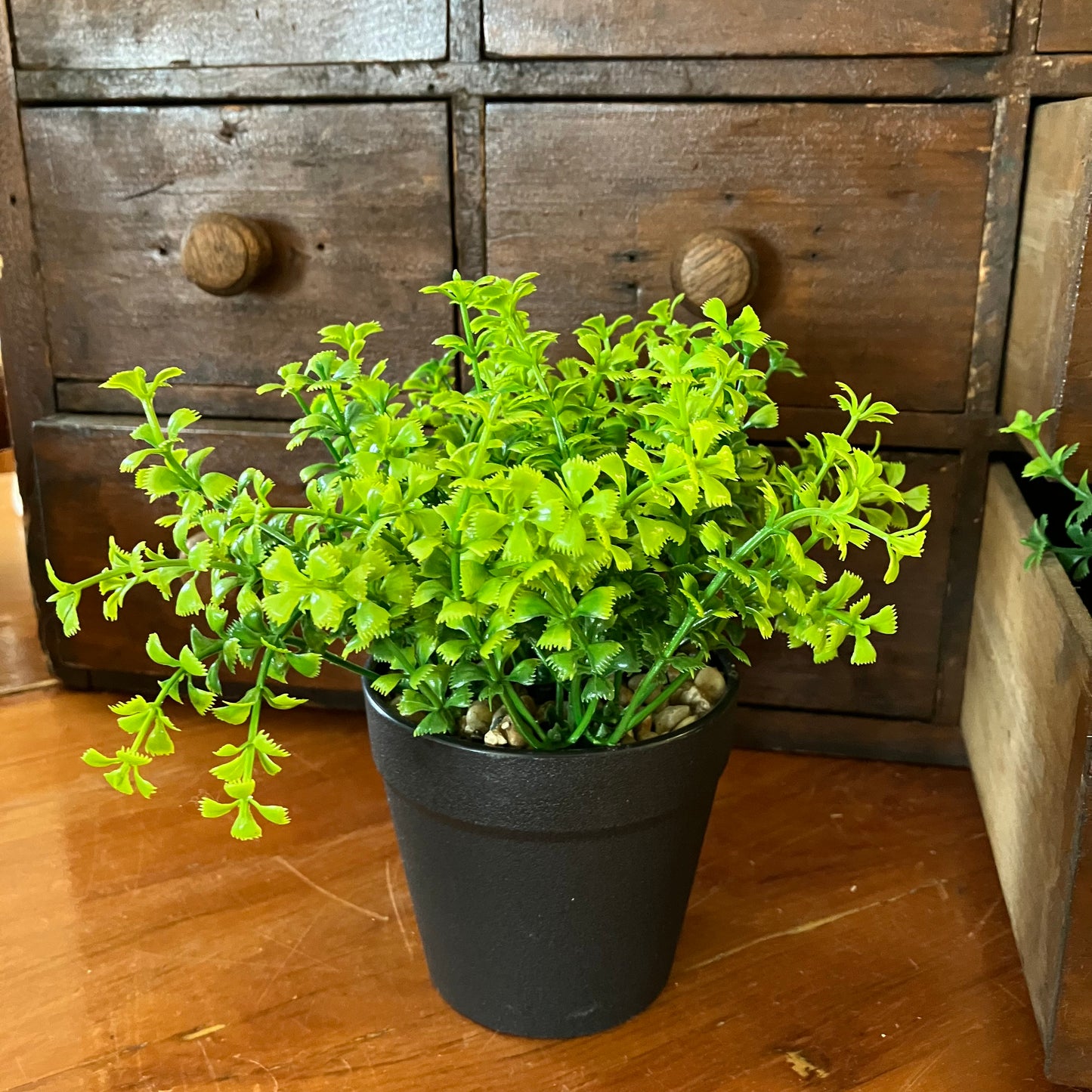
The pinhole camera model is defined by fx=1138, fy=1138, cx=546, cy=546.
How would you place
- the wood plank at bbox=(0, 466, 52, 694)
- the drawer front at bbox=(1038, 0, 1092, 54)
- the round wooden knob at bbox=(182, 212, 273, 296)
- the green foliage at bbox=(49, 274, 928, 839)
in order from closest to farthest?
the green foliage at bbox=(49, 274, 928, 839) < the drawer front at bbox=(1038, 0, 1092, 54) < the round wooden knob at bbox=(182, 212, 273, 296) < the wood plank at bbox=(0, 466, 52, 694)

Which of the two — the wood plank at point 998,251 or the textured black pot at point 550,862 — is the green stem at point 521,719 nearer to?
the textured black pot at point 550,862

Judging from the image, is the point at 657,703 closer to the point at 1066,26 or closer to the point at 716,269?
the point at 716,269

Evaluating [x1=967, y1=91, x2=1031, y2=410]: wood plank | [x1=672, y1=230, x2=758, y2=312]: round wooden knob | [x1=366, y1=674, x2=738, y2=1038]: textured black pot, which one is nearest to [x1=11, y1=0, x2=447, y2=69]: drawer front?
[x1=672, y1=230, x2=758, y2=312]: round wooden knob

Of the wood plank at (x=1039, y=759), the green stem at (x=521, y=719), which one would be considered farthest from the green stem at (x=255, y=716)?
the wood plank at (x=1039, y=759)

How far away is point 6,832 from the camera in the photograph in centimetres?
79

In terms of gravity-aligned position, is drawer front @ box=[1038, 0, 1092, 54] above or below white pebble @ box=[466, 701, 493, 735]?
above

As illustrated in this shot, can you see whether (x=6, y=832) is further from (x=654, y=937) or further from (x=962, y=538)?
(x=962, y=538)

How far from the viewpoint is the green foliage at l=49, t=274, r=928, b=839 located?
0.47 metres

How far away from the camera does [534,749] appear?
1.78ft

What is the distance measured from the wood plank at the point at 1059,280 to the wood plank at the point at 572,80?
0.06m

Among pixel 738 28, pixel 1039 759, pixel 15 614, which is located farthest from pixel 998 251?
pixel 15 614

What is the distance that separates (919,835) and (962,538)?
217mm

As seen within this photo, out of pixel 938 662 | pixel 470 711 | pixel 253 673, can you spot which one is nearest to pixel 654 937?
pixel 470 711

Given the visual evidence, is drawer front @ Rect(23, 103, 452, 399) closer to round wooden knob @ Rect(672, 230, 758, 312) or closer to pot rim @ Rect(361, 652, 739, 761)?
round wooden knob @ Rect(672, 230, 758, 312)
